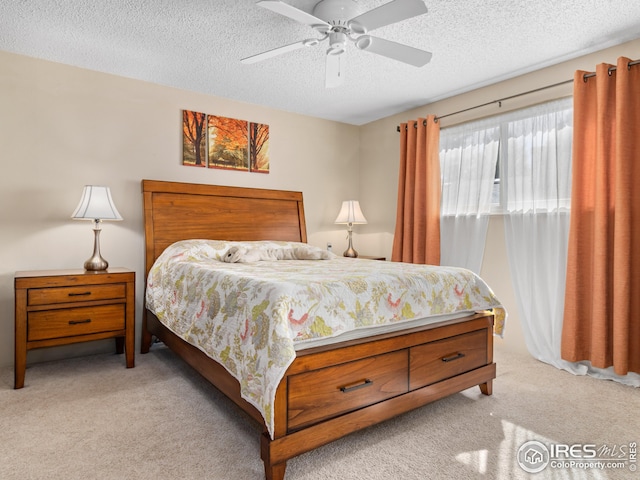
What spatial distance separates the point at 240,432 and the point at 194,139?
2.86 m

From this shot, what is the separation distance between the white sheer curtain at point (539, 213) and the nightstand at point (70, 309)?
10.7 ft

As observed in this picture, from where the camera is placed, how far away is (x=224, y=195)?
392 cm

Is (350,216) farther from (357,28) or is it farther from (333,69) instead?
(357,28)

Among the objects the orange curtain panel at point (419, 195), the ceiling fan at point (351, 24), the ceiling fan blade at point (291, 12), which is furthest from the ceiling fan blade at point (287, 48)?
Result: the orange curtain panel at point (419, 195)

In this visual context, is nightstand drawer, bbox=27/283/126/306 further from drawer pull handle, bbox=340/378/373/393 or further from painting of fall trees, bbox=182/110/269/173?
drawer pull handle, bbox=340/378/373/393

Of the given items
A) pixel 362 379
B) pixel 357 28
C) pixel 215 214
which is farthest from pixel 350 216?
pixel 362 379

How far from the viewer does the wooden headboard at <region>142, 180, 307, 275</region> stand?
3.50 m

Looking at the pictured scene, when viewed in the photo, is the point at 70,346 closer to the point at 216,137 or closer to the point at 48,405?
the point at 48,405

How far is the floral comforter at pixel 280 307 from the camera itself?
158cm

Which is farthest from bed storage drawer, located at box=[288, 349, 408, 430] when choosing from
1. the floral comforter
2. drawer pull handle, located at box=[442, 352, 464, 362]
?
drawer pull handle, located at box=[442, 352, 464, 362]

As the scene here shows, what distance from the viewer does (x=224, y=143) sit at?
4.00 metres

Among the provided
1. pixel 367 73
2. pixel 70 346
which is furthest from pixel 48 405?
pixel 367 73

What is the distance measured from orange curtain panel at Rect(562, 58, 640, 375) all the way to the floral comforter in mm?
850

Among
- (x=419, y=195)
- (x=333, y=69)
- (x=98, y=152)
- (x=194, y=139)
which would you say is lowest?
(x=419, y=195)
